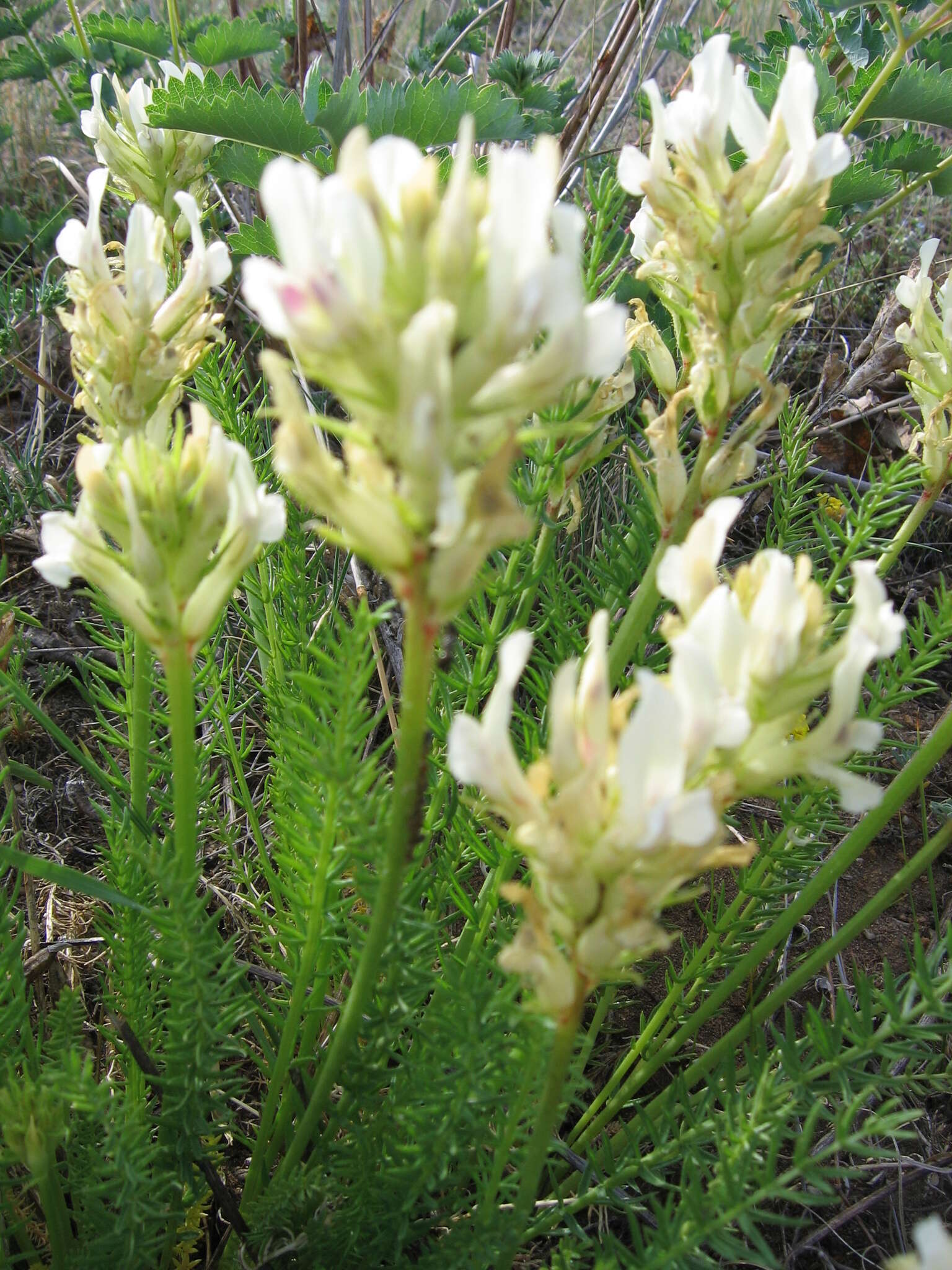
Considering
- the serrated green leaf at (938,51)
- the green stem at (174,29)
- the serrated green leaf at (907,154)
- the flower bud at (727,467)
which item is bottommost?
the flower bud at (727,467)

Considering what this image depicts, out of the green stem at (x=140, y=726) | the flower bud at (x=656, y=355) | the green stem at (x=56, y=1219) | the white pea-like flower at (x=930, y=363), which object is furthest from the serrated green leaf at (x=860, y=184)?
the green stem at (x=56, y=1219)

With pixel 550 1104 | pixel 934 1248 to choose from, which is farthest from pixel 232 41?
pixel 934 1248

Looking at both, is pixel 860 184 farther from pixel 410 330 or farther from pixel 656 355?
pixel 410 330

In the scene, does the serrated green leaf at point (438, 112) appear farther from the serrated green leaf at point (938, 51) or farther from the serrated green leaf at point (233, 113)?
the serrated green leaf at point (938, 51)

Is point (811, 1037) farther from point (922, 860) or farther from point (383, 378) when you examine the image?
point (383, 378)

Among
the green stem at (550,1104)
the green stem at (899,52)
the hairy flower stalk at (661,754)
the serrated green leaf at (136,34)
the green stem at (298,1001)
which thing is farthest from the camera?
the serrated green leaf at (136,34)

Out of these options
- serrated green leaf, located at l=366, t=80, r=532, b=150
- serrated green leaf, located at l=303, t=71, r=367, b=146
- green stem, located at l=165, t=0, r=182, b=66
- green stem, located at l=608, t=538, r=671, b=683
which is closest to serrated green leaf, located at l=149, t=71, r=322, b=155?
serrated green leaf, located at l=303, t=71, r=367, b=146

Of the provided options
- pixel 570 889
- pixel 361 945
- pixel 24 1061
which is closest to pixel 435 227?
pixel 570 889
